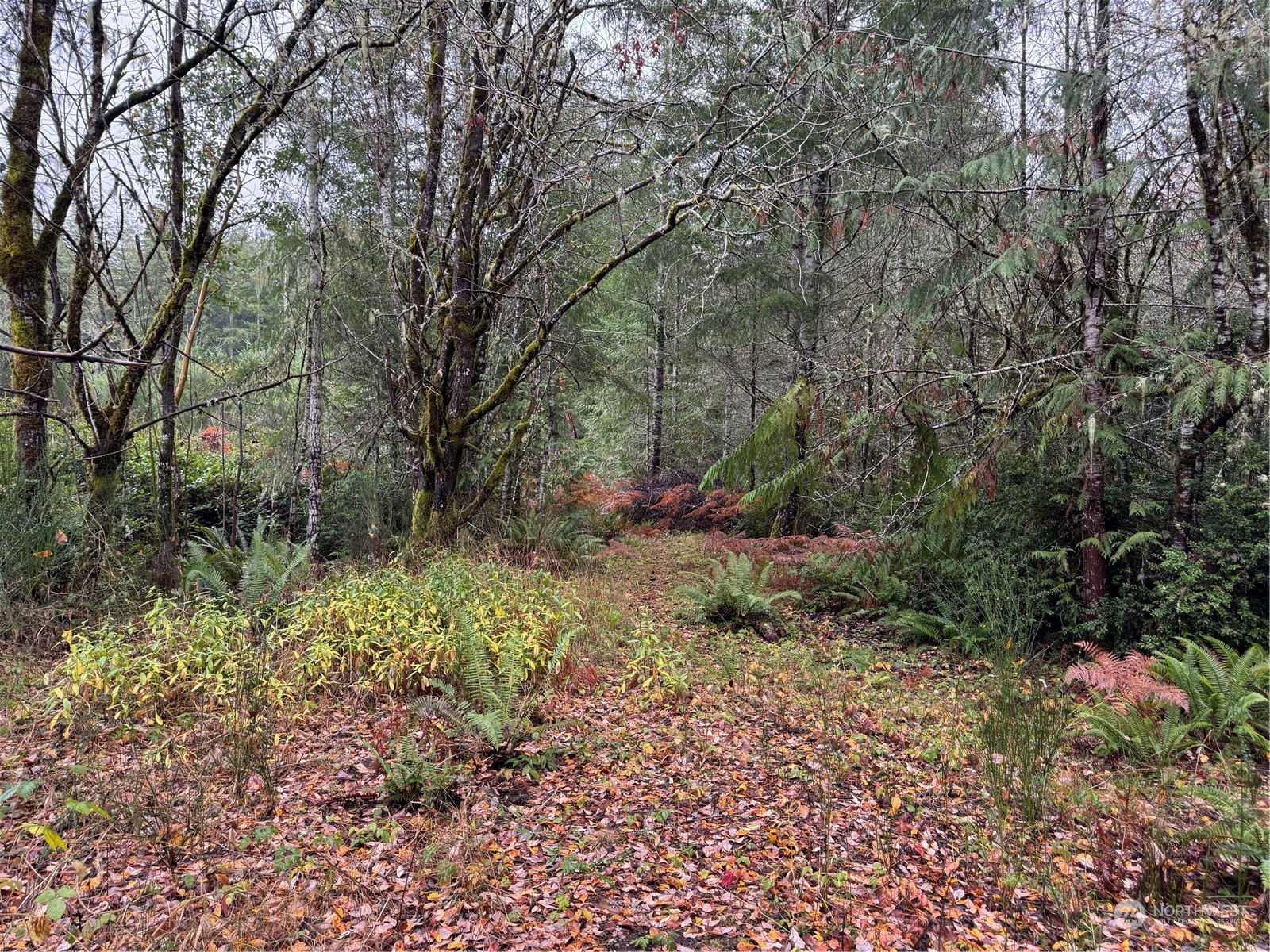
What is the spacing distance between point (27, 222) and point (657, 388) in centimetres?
1050

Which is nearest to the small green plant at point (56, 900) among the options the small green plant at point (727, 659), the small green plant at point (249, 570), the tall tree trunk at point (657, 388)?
the small green plant at point (249, 570)

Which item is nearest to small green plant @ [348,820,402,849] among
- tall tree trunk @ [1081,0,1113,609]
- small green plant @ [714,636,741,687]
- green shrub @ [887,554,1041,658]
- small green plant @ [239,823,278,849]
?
small green plant @ [239,823,278,849]

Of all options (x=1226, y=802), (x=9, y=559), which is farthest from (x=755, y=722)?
(x=9, y=559)

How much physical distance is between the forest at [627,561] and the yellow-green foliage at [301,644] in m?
0.04

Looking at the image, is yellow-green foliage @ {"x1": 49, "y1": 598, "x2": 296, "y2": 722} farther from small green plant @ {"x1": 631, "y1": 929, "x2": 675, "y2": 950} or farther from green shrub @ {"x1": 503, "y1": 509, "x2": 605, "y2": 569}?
green shrub @ {"x1": 503, "y1": 509, "x2": 605, "y2": 569}

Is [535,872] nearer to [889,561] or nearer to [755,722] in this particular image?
[755,722]

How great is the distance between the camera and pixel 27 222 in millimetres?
4719

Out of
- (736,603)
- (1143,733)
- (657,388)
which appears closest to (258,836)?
(736,603)

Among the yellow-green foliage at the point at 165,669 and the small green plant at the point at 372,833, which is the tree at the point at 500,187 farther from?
the small green plant at the point at 372,833

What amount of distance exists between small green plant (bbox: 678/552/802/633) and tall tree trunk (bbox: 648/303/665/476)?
7.61 metres

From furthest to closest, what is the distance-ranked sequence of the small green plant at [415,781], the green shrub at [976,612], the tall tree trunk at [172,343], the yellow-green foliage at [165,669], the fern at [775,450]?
the fern at [775,450] < the tall tree trunk at [172,343] < the green shrub at [976,612] < the yellow-green foliage at [165,669] < the small green plant at [415,781]

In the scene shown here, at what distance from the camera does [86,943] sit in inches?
81.1

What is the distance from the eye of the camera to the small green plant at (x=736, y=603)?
5.98 meters

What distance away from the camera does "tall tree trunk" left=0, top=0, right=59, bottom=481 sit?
4.55 meters
